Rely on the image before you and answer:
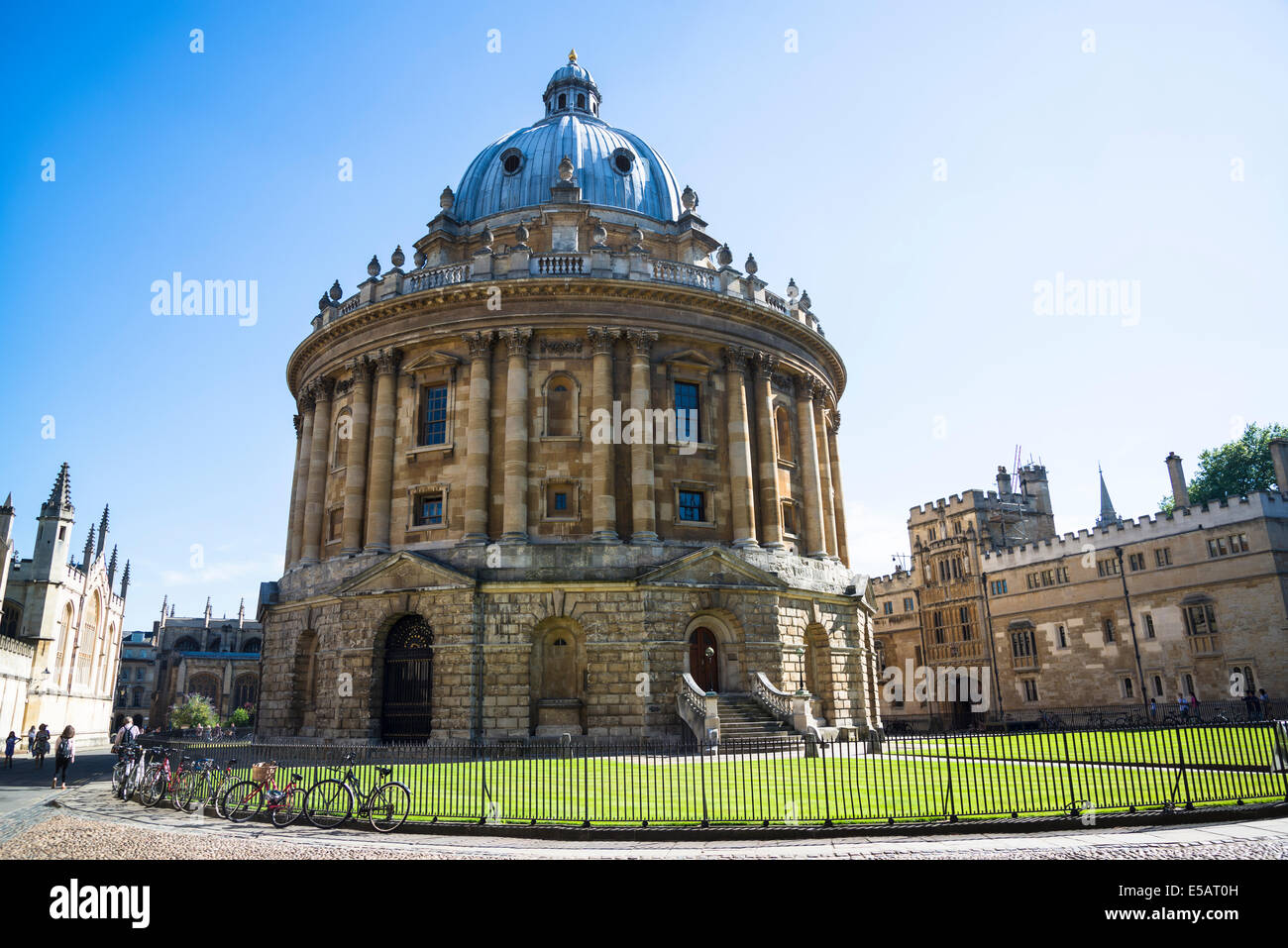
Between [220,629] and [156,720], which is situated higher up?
[220,629]

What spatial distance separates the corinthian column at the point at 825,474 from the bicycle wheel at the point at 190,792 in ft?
89.6

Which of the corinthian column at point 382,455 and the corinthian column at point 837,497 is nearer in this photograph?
the corinthian column at point 382,455

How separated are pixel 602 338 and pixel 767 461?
850 cm

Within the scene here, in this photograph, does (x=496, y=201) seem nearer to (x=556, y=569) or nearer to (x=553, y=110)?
(x=553, y=110)

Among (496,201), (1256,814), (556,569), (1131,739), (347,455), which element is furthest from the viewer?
(496,201)

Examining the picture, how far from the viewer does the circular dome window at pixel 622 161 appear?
42688 mm

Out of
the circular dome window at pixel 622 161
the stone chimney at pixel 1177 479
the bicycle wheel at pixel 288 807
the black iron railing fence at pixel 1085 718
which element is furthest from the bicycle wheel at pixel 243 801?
the stone chimney at pixel 1177 479

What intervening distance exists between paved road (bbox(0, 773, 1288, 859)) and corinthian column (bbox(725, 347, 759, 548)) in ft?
66.5

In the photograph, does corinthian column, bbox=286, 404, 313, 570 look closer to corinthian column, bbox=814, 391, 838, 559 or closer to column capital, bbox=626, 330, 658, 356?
column capital, bbox=626, 330, 658, 356

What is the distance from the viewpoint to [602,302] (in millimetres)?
32844

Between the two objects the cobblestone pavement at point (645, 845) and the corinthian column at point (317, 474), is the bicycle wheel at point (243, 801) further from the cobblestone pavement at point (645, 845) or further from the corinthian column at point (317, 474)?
the corinthian column at point (317, 474)

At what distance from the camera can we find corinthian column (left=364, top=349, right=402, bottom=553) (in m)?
32.1

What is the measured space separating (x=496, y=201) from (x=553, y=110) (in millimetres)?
11356
